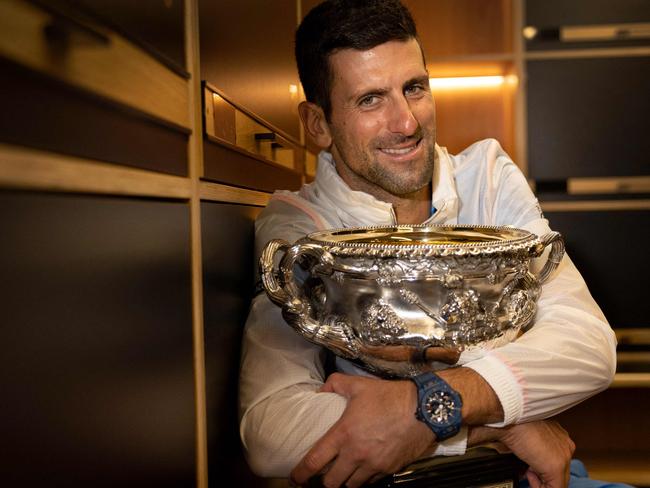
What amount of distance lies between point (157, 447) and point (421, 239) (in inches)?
16.0

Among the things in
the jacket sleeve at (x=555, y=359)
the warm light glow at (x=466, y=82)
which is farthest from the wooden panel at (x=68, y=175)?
the warm light glow at (x=466, y=82)

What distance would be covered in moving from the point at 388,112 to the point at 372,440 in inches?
21.2

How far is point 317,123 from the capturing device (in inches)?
47.3

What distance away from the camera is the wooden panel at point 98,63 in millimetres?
406

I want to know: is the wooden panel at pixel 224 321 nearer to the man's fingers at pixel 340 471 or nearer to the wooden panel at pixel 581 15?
the man's fingers at pixel 340 471

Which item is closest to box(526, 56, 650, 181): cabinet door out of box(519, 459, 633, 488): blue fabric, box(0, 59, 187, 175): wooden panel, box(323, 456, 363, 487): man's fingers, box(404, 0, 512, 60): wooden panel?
box(404, 0, 512, 60): wooden panel

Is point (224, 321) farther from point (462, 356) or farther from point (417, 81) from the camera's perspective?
point (417, 81)

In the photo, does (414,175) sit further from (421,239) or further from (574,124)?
(574,124)

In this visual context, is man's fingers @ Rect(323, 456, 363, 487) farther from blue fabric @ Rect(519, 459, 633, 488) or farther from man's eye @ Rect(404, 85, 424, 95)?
man's eye @ Rect(404, 85, 424, 95)

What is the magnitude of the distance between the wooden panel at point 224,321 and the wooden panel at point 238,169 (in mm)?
45

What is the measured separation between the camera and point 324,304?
716mm

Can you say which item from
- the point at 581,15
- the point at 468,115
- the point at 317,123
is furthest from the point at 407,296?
the point at 468,115

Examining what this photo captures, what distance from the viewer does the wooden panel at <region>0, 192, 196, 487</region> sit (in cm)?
42

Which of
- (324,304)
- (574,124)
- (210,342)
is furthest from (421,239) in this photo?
(574,124)
